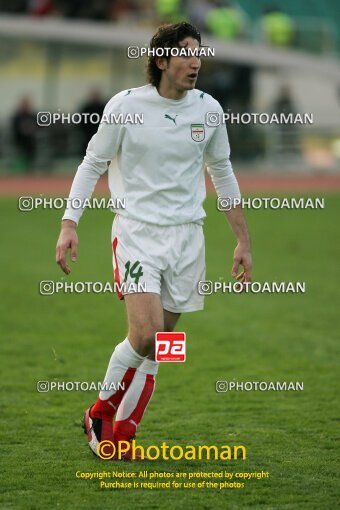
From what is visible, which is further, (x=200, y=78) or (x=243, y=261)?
(x=200, y=78)

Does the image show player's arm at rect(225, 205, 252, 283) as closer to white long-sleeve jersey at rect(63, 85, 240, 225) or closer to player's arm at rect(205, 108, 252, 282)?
player's arm at rect(205, 108, 252, 282)

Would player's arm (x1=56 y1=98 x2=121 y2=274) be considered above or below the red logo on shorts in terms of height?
above

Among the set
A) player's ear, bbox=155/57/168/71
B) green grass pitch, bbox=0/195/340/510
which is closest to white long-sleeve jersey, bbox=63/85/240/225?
player's ear, bbox=155/57/168/71

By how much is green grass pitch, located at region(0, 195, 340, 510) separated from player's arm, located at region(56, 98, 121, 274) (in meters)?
1.17

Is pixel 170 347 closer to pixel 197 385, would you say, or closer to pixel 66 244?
pixel 66 244

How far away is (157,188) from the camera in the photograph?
21.1 ft

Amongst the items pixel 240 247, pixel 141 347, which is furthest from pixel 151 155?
pixel 141 347

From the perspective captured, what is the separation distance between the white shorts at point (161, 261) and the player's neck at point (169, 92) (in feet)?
2.21

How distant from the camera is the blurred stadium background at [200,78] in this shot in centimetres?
3009

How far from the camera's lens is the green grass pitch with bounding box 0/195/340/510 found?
6082mm

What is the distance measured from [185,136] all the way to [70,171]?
2346cm

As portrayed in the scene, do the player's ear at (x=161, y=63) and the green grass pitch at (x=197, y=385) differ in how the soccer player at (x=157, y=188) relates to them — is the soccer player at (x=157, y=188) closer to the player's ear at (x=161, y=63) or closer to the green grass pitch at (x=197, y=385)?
the player's ear at (x=161, y=63)

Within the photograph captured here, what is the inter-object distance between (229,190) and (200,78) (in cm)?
2603

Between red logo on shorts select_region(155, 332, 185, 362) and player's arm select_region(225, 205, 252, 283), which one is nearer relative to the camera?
red logo on shorts select_region(155, 332, 185, 362)
